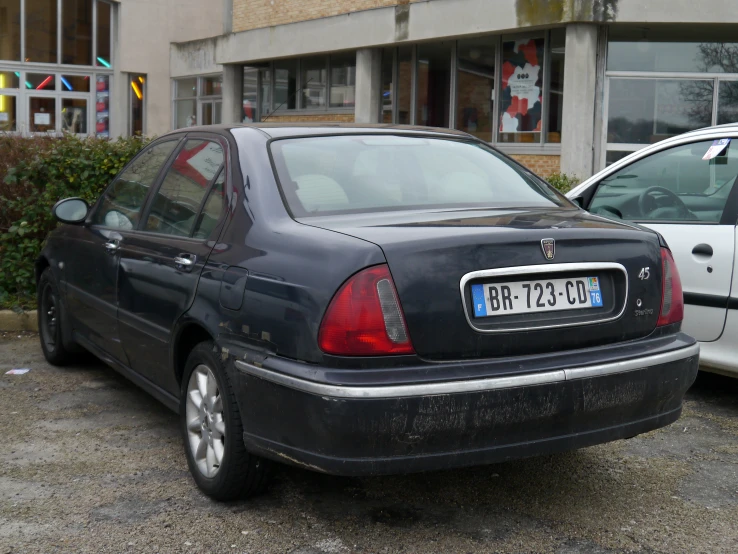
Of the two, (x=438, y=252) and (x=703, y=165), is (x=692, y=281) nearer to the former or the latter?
(x=703, y=165)

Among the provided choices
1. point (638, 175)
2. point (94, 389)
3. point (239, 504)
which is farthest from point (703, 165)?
point (94, 389)

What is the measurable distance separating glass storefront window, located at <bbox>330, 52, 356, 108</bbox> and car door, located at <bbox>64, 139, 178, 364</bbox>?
58.7ft

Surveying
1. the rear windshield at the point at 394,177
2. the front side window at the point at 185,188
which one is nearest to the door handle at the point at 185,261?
the front side window at the point at 185,188

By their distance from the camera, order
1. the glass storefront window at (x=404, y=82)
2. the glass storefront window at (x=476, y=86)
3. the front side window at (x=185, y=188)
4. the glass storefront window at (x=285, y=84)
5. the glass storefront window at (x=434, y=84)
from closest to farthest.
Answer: the front side window at (x=185, y=188) < the glass storefront window at (x=476, y=86) < the glass storefront window at (x=434, y=84) < the glass storefront window at (x=404, y=82) < the glass storefront window at (x=285, y=84)

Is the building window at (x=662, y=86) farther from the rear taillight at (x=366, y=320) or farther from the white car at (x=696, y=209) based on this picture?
the rear taillight at (x=366, y=320)

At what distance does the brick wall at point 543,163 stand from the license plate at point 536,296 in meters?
14.8

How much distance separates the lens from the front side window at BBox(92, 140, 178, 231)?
5.02 m

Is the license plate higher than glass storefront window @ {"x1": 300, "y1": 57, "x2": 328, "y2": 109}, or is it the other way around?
glass storefront window @ {"x1": 300, "y1": 57, "x2": 328, "y2": 109}

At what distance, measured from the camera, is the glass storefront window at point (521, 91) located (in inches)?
735

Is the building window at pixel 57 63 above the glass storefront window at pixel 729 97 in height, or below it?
above

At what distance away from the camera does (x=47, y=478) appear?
4.30 meters

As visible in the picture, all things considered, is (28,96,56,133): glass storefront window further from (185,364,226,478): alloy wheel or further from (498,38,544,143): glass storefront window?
(185,364,226,478): alloy wheel

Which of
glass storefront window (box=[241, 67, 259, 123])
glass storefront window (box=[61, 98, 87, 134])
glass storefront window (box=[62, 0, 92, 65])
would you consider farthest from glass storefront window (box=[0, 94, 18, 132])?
glass storefront window (box=[241, 67, 259, 123])

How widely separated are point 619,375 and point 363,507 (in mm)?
1184
